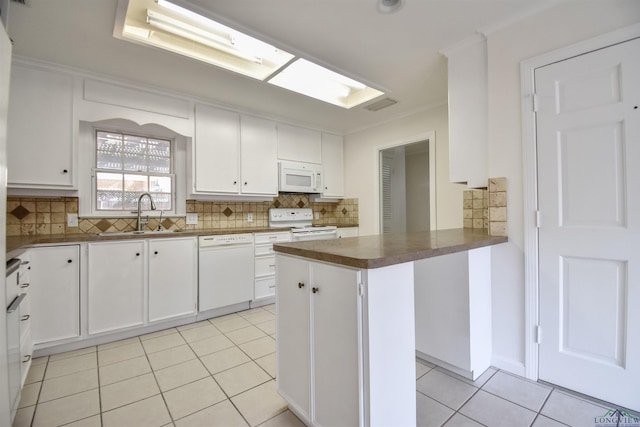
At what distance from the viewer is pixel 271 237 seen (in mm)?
3416

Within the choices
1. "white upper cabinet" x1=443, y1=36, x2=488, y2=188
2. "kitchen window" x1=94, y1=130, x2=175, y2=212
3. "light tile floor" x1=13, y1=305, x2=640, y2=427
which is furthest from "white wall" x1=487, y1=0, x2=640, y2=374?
"kitchen window" x1=94, y1=130, x2=175, y2=212

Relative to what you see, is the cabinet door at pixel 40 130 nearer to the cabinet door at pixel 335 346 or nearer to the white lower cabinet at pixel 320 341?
the white lower cabinet at pixel 320 341

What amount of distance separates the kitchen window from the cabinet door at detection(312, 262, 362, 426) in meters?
2.63

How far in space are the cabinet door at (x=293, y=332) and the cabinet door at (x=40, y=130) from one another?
225cm

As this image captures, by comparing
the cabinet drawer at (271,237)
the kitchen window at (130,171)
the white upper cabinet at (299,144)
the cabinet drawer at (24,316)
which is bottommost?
the cabinet drawer at (24,316)

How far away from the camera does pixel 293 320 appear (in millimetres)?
1408

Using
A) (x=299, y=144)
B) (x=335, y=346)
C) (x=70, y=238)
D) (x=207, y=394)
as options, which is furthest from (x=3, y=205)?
(x=299, y=144)

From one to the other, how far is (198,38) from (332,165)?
2570 mm

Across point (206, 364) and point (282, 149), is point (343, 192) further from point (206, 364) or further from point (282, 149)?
point (206, 364)

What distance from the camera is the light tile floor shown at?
148 centimetres

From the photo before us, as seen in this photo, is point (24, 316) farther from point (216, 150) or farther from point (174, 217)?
point (216, 150)

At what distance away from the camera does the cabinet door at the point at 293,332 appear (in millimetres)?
1334

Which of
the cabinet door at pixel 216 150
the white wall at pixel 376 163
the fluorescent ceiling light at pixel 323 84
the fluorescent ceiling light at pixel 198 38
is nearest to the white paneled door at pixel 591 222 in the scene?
the white wall at pixel 376 163

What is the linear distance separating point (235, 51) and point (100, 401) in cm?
262
